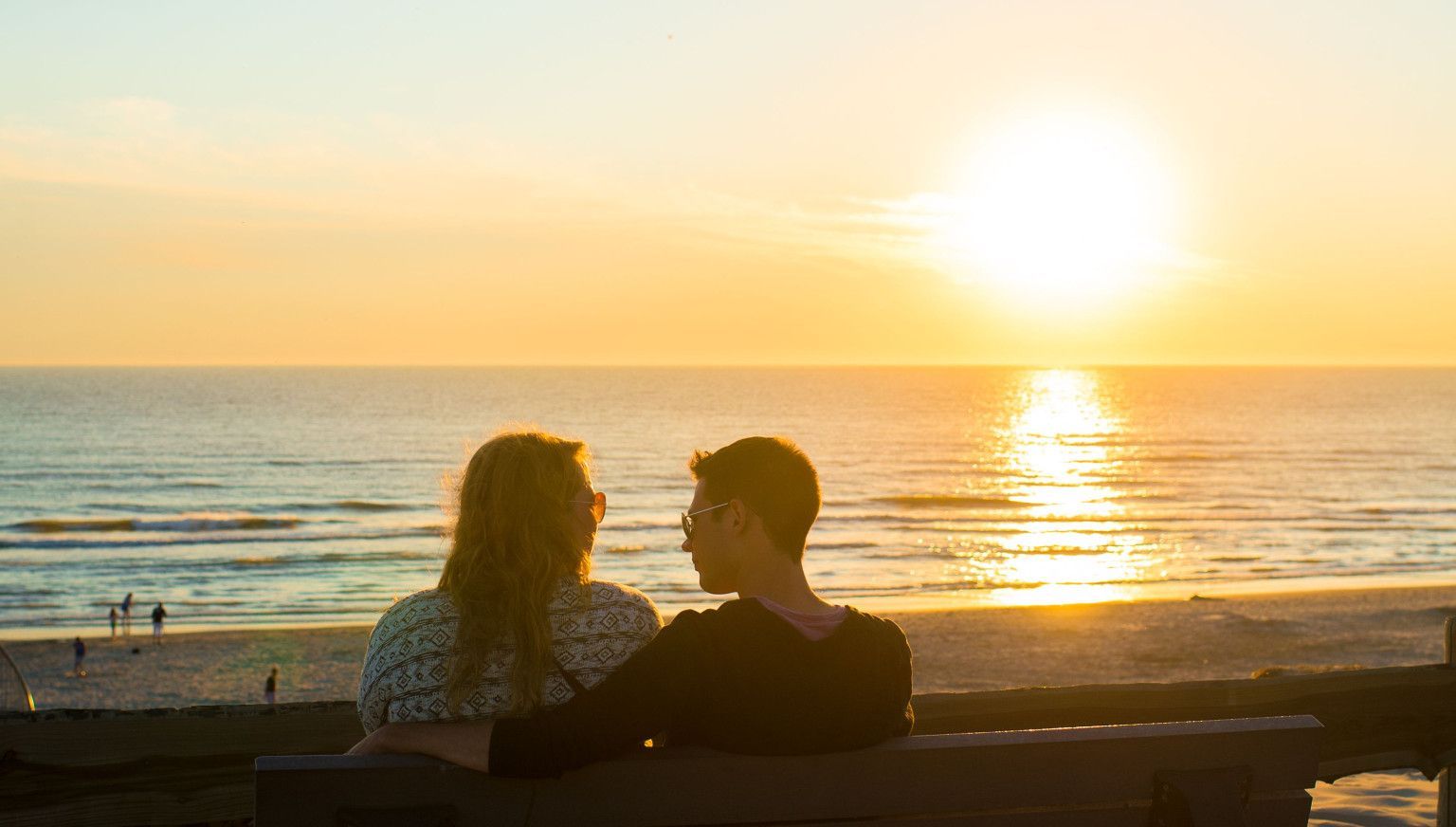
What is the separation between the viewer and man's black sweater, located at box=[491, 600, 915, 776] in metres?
2.28

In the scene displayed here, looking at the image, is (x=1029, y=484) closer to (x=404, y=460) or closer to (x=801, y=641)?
(x=404, y=460)

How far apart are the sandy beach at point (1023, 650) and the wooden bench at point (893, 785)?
43.2 feet

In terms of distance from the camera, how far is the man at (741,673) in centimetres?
229

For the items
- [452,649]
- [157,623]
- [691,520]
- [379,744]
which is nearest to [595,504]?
[691,520]

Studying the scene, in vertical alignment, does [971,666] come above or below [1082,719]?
below

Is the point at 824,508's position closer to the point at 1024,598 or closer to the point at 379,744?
the point at 1024,598

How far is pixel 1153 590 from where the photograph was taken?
26.5 m

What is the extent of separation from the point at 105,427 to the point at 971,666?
3539 inches

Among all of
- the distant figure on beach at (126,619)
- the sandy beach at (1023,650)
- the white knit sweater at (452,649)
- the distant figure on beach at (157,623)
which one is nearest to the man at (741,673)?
the white knit sweater at (452,649)

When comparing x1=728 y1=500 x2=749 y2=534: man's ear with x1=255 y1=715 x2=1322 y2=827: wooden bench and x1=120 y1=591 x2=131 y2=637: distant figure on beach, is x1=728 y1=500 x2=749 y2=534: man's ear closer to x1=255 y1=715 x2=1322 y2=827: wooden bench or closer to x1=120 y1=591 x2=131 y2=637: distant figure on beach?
x1=255 y1=715 x2=1322 y2=827: wooden bench

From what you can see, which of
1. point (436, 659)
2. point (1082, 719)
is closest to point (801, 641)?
point (436, 659)

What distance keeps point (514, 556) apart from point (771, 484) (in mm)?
570

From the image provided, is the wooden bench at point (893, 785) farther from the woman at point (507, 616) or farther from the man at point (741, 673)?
the woman at point (507, 616)

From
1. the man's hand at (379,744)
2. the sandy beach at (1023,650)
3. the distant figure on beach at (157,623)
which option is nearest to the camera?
the man's hand at (379,744)
